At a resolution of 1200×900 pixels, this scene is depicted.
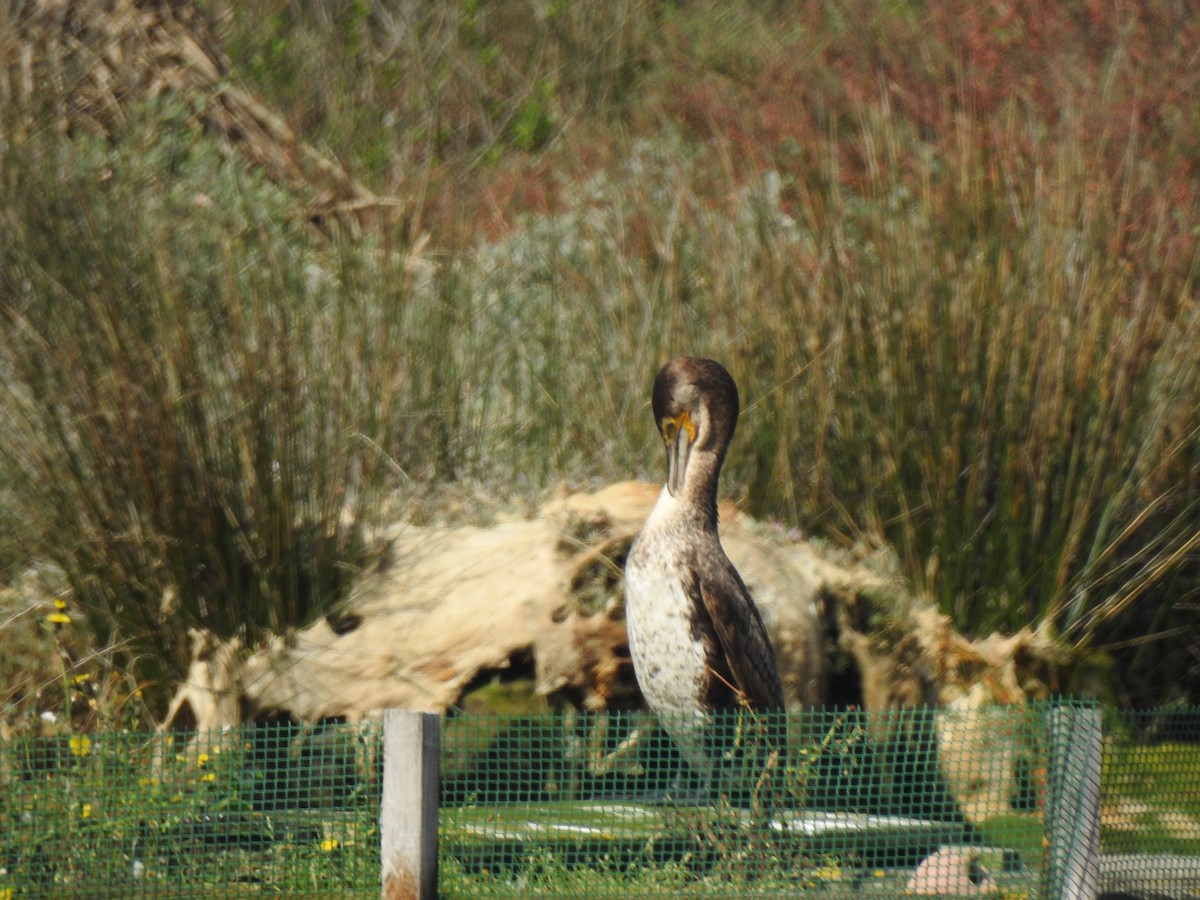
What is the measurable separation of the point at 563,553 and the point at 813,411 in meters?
1.33

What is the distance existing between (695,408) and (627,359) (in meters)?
1.87

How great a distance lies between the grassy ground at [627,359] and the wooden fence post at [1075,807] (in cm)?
167

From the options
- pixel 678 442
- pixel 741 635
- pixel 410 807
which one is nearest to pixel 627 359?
pixel 678 442

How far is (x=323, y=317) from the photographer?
5.30 m

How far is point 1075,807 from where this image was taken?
354 centimetres

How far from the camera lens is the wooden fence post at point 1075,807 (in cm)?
353

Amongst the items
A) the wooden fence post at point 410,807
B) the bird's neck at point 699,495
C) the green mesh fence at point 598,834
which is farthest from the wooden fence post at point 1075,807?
the wooden fence post at point 410,807

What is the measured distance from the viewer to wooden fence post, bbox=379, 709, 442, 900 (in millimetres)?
3279

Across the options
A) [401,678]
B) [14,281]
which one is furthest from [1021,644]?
[14,281]

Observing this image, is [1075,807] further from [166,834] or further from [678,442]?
[166,834]

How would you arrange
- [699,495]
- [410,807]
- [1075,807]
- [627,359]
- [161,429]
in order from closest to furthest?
[410,807]
[1075,807]
[699,495]
[161,429]
[627,359]

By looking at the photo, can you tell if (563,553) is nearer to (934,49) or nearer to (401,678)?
(401,678)

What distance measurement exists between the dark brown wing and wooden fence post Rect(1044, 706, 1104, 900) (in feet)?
2.42

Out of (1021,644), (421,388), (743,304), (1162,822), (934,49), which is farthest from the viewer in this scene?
(934,49)
